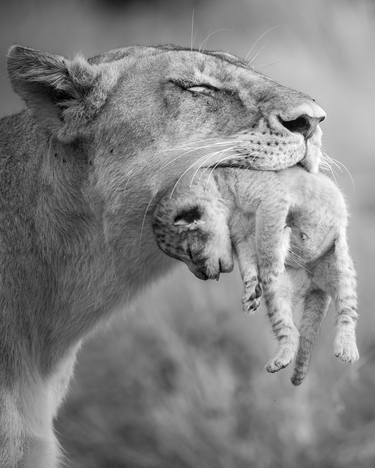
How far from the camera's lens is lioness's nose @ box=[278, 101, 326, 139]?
3592 millimetres

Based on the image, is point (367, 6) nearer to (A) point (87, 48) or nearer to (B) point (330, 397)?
(A) point (87, 48)

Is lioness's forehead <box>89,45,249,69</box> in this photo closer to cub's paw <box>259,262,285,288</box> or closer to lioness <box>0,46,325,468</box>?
lioness <box>0,46,325,468</box>

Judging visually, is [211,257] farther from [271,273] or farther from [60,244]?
[60,244]

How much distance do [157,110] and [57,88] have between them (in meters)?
0.40

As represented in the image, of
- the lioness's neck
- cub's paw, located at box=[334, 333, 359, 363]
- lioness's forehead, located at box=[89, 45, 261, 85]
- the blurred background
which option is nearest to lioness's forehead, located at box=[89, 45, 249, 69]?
lioness's forehead, located at box=[89, 45, 261, 85]

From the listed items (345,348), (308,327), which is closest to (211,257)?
(308,327)

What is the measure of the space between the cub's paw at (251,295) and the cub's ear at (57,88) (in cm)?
106

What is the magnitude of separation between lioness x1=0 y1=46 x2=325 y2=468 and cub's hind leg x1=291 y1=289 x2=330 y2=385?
0.65m

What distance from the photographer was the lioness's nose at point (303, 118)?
359 centimetres

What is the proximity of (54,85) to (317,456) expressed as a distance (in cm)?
333

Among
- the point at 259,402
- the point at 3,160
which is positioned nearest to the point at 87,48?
the point at 259,402

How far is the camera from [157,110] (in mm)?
3936

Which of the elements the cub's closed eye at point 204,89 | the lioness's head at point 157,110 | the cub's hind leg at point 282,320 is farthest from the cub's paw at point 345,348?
the cub's closed eye at point 204,89

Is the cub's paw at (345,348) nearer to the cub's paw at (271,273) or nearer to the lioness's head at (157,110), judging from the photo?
the cub's paw at (271,273)
